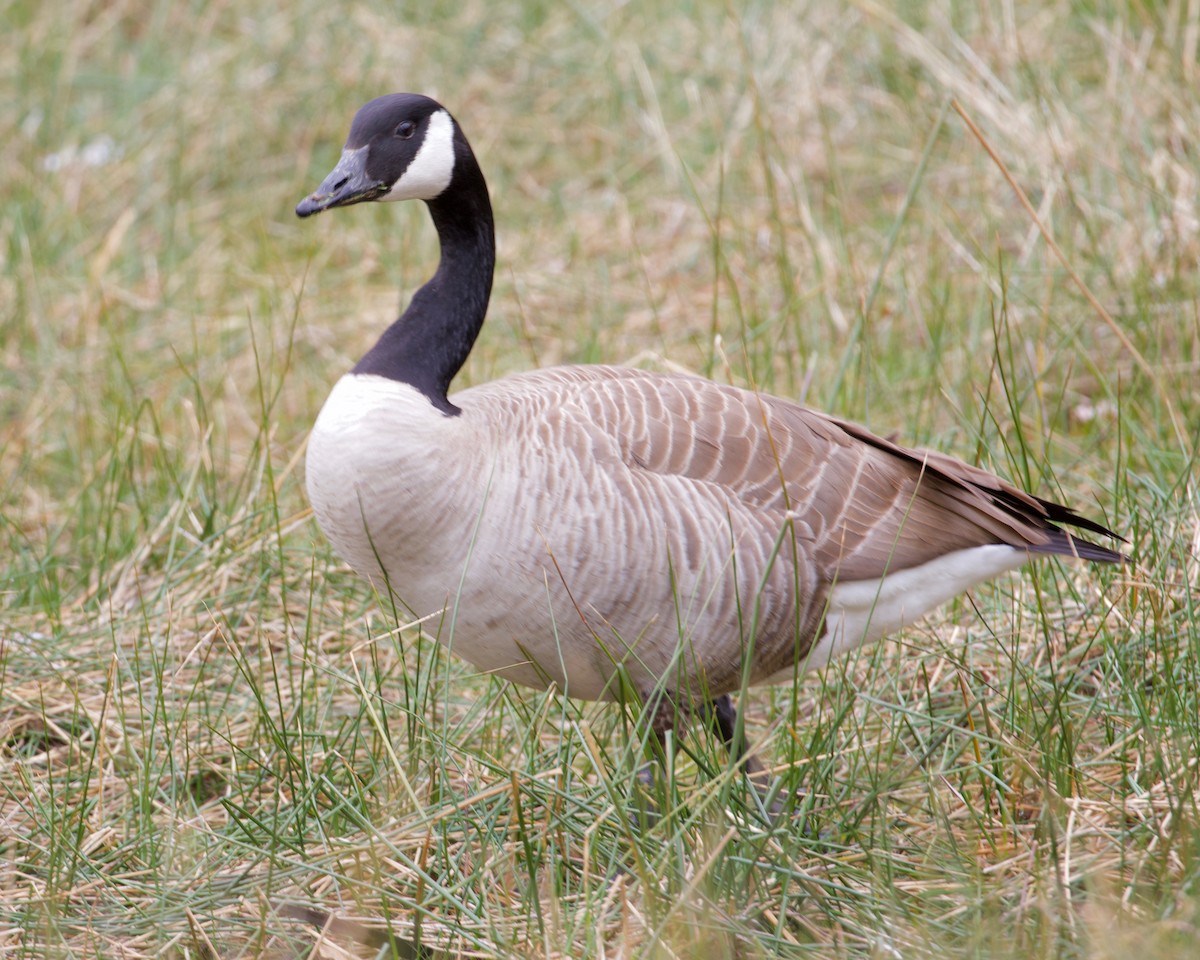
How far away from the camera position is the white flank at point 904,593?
3.37 m

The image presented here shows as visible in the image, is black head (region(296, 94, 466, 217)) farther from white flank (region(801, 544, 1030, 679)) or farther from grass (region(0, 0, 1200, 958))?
white flank (region(801, 544, 1030, 679))

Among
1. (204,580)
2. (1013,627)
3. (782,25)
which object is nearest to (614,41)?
(782,25)

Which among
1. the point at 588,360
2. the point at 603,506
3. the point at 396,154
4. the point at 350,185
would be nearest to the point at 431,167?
the point at 396,154

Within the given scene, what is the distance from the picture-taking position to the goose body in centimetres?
302

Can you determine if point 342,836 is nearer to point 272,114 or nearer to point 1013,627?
point 1013,627

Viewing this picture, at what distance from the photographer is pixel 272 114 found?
7.62 m

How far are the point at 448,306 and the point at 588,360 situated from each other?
1.80 m

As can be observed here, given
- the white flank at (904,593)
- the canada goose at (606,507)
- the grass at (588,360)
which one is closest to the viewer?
the grass at (588,360)

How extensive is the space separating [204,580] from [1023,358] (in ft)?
9.52

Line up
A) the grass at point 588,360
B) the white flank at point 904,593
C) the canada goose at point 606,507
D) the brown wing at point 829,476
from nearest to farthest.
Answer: the grass at point 588,360, the canada goose at point 606,507, the brown wing at point 829,476, the white flank at point 904,593

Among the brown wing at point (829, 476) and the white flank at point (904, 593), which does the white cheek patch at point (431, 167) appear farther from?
the white flank at point (904, 593)

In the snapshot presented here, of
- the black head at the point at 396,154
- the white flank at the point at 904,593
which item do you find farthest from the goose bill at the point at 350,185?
the white flank at the point at 904,593

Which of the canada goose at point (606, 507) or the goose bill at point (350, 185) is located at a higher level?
the goose bill at point (350, 185)

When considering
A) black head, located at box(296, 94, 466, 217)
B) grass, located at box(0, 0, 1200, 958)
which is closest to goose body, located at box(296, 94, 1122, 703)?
black head, located at box(296, 94, 466, 217)
